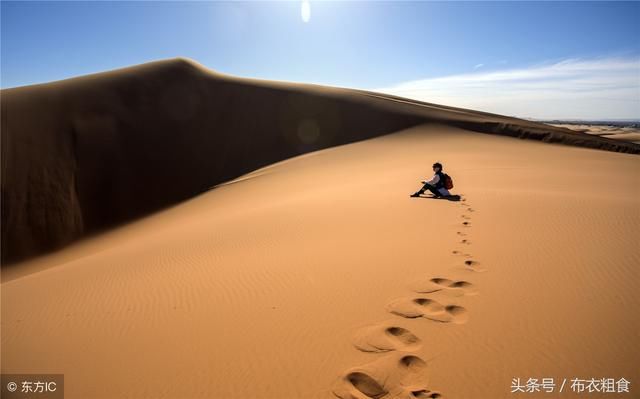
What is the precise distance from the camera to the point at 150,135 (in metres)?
22.3

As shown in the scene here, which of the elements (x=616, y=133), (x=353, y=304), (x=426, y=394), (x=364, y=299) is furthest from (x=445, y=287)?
(x=616, y=133)

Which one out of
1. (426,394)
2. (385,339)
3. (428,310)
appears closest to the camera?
(426,394)

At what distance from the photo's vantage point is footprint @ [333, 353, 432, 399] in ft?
8.47

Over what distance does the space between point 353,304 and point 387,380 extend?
118 centimetres

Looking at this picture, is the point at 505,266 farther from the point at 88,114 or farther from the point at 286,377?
the point at 88,114

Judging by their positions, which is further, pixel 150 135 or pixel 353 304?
pixel 150 135

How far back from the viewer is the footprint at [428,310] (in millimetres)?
3368

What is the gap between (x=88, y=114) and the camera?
21422 millimetres

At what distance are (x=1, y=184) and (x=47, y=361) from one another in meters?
17.7

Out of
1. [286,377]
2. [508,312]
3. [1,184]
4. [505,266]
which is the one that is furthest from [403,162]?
[1,184]

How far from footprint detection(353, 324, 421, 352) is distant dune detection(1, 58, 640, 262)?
17.6 m

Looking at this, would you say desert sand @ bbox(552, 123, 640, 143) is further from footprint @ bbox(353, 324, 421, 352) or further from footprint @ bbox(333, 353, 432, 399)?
footprint @ bbox(333, 353, 432, 399)

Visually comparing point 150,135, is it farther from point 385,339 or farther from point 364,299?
point 385,339

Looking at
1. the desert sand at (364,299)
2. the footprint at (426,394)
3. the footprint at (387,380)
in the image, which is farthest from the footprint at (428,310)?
the footprint at (426,394)
